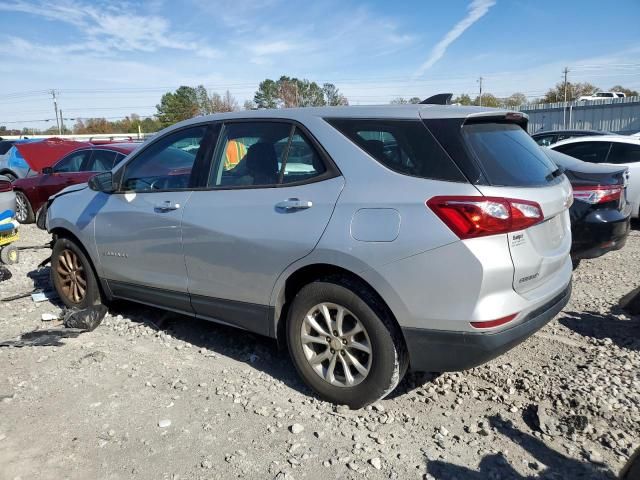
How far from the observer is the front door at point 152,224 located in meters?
3.88

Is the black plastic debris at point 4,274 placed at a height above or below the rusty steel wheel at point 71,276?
below

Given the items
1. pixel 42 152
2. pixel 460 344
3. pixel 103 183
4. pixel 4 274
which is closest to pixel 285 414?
pixel 460 344

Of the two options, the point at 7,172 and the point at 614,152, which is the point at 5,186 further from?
the point at 614,152

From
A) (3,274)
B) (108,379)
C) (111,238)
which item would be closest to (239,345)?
(108,379)

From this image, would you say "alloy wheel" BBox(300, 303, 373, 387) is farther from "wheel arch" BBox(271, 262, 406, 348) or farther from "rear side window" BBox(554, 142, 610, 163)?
"rear side window" BBox(554, 142, 610, 163)

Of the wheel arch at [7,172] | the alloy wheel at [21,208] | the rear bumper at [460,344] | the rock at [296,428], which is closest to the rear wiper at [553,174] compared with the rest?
the rear bumper at [460,344]

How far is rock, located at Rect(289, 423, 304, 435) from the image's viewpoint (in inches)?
119

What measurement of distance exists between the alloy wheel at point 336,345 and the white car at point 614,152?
703 centimetres

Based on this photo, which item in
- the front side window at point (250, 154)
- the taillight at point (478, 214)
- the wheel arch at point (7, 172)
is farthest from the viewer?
the wheel arch at point (7, 172)

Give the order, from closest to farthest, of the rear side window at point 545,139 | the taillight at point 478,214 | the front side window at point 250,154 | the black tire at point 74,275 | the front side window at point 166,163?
the taillight at point 478,214
the front side window at point 250,154
the front side window at point 166,163
the black tire at point 74,275
the rear side window at point 545,139

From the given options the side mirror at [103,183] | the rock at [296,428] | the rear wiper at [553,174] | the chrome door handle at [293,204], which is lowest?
the rock at [296,428]

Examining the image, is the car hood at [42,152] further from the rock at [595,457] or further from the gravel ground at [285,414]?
the rock at [595,457]

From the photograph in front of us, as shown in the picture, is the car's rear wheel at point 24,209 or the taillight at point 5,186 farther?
the car's rear wheel at point 24,209

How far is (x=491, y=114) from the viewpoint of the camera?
3.07 metres
